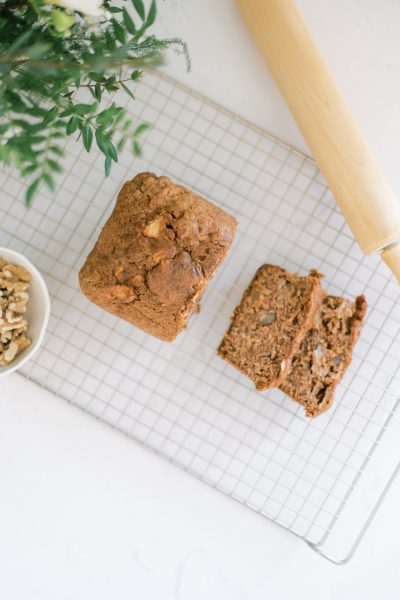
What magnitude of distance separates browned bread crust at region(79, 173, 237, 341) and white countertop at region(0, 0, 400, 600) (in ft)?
2.23

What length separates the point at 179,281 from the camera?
218 cm

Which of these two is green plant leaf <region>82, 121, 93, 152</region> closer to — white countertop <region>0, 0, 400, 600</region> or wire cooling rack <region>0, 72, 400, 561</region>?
wire cooling rack <region>0, 72, 400, 561</region>

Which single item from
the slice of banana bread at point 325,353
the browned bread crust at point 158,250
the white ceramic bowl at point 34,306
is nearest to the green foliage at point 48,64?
the browned bread crust at point 158,250

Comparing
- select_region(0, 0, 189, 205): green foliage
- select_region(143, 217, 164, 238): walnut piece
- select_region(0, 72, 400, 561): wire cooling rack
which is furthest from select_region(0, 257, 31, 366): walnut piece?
select_region(0, 0, 189, 205): green foliage

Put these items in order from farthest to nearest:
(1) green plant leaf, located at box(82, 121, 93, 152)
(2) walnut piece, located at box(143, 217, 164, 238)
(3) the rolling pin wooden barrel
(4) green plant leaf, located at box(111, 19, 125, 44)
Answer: (3) the rolling pin wooden barrel, (2) walnut piece, located at box(143, 217, 164, 238), (1) green plant leaf, located at box(82, 121, 93, 152), (4) green plant leaf, located at box(111, 19, 125, 44)

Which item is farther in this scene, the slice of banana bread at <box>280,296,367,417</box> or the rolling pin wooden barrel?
the slice of banana bread at <box>280,296,367,417</box>

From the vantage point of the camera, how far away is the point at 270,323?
2471mm

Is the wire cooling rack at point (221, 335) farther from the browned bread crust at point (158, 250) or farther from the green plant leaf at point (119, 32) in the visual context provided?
the green plant leaf at point (119, 32)

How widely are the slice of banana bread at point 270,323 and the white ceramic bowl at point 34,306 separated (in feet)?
2.51

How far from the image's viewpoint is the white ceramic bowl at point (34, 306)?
7.61 ft

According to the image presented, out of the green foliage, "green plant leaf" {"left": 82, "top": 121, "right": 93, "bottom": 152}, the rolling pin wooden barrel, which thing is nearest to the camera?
the green foliage

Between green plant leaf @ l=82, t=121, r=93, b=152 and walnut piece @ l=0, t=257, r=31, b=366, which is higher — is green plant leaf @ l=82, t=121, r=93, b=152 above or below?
above

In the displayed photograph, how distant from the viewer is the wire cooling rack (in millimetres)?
2592

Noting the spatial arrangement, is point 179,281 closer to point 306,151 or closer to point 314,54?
point 306,151
